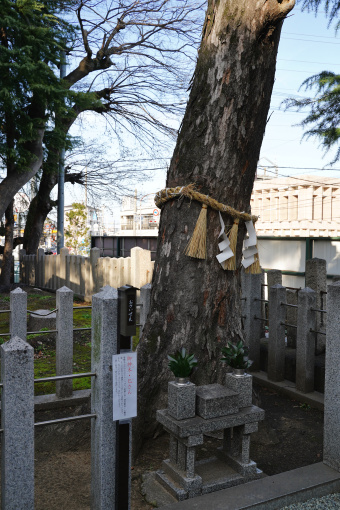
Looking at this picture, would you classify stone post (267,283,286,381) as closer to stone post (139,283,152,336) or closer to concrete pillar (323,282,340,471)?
stone post (139,283,152,336)

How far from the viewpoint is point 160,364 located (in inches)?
158

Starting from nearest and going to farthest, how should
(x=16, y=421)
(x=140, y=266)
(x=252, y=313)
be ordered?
(x=16, y=421)
(x=252, y=313)
(x=140, y=266)

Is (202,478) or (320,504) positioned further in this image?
(202,478)

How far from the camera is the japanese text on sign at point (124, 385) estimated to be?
2.59m

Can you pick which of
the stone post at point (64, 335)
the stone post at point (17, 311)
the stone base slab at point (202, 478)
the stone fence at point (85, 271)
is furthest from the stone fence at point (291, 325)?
the stone fence at point (85, 271)

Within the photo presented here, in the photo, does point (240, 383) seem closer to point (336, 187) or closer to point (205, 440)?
point (205, 440)

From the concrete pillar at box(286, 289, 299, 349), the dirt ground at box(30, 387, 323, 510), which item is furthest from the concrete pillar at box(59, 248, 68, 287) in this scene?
the dirt ground at box(30, 387, 323, 510)

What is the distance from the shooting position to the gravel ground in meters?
2.90

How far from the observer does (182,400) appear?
3.00m

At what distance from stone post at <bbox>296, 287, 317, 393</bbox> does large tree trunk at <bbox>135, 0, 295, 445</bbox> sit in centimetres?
143

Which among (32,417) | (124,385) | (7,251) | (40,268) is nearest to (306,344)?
(124,385)

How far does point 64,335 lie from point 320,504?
308cm

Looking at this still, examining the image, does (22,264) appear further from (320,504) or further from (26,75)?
(320,504)

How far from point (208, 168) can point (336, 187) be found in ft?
89.9
